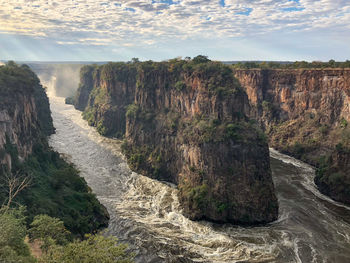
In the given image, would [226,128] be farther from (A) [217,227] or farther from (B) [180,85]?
(B) [180,85]

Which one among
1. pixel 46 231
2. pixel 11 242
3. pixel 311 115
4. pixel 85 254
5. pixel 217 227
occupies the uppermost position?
pixel 311 115

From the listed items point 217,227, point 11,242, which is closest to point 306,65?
point 217,227

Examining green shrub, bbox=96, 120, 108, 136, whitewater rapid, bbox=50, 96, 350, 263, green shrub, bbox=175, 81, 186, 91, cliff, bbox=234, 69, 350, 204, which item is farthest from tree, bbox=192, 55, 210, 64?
green shrub, bbox=96, 120, 108, 136

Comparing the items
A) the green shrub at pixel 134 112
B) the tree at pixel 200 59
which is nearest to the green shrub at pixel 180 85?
the tree at pixel 200 59

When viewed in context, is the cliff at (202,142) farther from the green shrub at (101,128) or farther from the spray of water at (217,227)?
the green shrub at (101,128)

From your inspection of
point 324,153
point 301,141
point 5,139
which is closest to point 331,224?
point 324,153

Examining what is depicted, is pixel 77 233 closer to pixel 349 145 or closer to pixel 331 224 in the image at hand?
pixel 331 224

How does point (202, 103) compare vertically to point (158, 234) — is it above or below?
above
